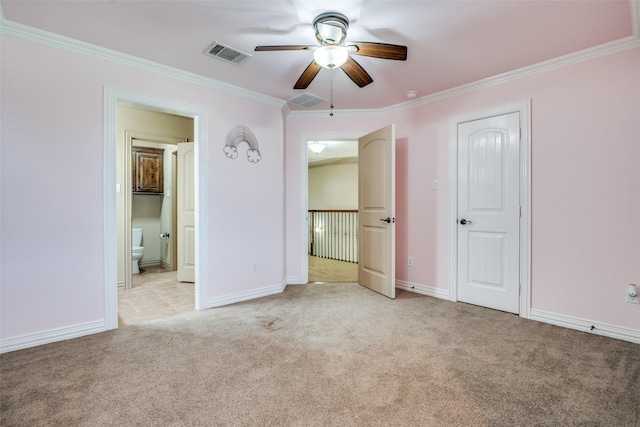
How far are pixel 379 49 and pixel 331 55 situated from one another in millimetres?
341

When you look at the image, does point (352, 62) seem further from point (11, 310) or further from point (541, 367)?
point (11, 310)

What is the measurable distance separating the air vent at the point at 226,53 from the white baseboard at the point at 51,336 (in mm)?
2452

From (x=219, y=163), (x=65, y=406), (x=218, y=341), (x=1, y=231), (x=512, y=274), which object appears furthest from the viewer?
(x=219, y=163)

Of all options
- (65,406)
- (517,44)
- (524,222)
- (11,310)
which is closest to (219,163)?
(11,310)

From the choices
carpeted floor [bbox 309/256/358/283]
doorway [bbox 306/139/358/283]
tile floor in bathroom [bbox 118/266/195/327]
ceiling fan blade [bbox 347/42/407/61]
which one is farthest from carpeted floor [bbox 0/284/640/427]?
ceiling fan blade [bbox 347/42/407/61]

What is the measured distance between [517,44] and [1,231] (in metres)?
4.13

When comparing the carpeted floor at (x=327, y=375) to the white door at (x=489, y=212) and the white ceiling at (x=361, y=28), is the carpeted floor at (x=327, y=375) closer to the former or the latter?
the white door at (x=489, y=212)

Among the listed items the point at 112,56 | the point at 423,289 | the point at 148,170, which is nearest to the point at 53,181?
the point at 112,56

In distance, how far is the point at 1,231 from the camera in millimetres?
2178

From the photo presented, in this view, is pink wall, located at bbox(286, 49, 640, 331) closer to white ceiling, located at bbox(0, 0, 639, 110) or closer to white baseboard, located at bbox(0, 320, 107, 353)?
white ceiling, located at bbox(0, 0, 639, 110)

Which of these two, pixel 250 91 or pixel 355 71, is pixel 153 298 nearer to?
pixel 250 91

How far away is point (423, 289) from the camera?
12.2ft

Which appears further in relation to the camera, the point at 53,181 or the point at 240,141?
the point at 240,141

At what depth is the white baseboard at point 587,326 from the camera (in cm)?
239
